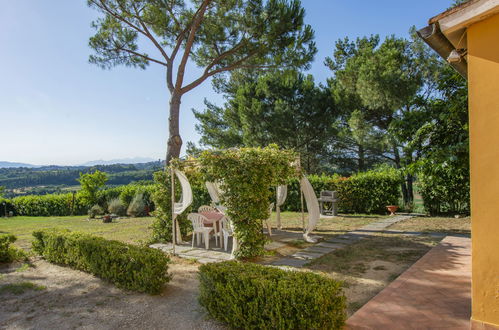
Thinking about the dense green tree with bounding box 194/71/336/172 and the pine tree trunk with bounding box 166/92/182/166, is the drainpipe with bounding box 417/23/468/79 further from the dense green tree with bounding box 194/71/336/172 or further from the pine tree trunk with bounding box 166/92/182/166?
the dense green tree with bounding box 194/71/336/172

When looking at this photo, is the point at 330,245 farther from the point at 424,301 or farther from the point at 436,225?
the point at 436,225

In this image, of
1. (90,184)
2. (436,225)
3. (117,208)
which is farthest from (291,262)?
(90,184)

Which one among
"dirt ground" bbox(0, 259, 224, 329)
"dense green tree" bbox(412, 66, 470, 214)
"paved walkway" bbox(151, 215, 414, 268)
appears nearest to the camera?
"dirt ground" bbox(0, 259, 224, 329)

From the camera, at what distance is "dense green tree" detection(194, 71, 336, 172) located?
18.2 metres

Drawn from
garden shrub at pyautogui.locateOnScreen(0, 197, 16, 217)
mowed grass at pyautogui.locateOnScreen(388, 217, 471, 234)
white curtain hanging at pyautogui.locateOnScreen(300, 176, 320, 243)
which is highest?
white curtain hanging at pyautogui.locateOnScreen(300, 176, 320, 243)

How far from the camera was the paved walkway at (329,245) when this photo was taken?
6.17 metres

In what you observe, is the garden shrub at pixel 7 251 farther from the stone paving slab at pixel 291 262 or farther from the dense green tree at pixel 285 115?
the dense green tree at pixel 285 115

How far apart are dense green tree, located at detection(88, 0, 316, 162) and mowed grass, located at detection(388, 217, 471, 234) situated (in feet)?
22.6

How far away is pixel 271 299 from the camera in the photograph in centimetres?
309

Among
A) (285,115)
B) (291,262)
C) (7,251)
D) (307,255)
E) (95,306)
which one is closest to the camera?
(95,306)

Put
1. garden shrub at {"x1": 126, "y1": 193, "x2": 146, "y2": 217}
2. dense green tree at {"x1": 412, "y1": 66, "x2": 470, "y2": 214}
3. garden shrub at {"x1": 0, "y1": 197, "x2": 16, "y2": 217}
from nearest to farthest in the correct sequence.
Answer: dense green tree at {"x1": 412, "y1": 66, "x2": 470, "y2": 214}
garden shrub at {"x1": 126, "y1": 193, "x2": 146, "y2": 217}
garden shrub at {"x1": 0, "y1": 197, "x2": 16, "y2": 217}

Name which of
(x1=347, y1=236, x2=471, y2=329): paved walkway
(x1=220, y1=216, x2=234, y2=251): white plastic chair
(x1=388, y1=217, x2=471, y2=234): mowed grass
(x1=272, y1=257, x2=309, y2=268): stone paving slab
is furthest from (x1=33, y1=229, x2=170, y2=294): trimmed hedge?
(x1=388, y1=217, x2=471, y2=234): mowed grass

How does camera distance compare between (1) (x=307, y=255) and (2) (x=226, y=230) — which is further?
(2) (x=226, y=230)

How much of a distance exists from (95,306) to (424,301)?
430 centimetres
